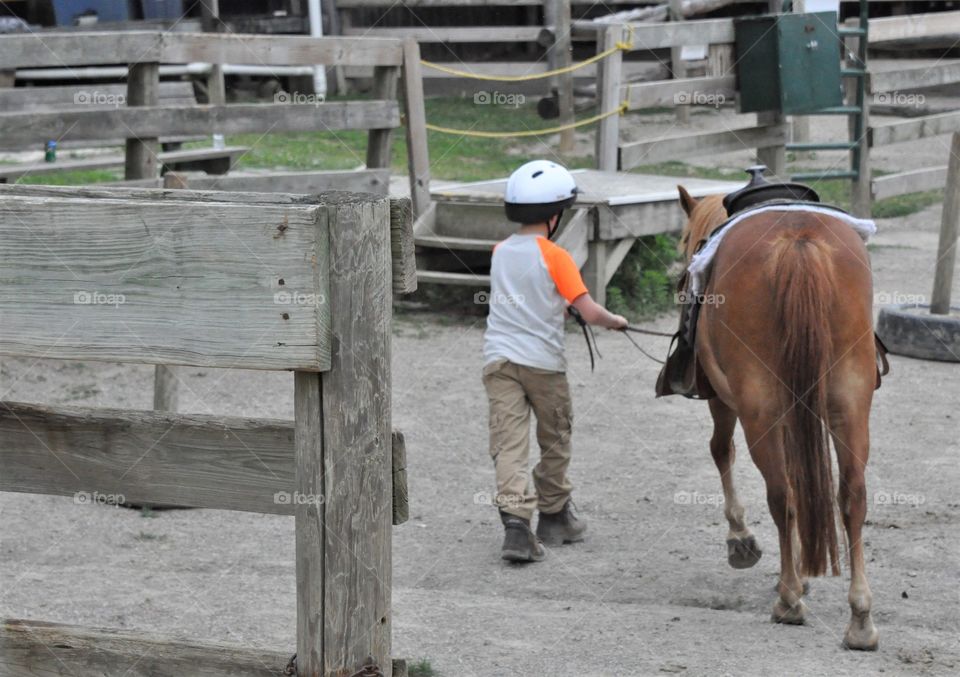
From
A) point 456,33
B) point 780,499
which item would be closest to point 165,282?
point 780,499

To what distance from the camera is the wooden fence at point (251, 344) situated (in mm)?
2285

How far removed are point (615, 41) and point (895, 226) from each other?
4.02m

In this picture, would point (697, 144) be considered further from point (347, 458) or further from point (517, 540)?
point (347, 458)

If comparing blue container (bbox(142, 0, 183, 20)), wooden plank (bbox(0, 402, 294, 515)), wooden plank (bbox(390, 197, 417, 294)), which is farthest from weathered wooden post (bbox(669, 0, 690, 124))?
wooden plank (bbox(0, 402, 294, 515))

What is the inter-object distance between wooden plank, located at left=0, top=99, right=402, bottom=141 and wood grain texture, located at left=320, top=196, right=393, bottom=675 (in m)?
5.50

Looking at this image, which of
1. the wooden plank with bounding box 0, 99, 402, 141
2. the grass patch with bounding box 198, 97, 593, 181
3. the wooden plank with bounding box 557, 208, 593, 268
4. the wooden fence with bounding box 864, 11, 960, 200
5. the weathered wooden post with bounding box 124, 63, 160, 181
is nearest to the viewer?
the wooden plank with bounding box 0, 99, 402, 141

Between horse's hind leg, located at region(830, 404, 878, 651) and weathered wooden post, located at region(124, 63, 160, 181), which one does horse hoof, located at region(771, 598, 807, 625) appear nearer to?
horse's hind leg, located at region(830, 404, 878, 651)

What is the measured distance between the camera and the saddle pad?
4211 mm

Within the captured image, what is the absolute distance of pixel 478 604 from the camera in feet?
14.3

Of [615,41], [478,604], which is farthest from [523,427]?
[615,41]

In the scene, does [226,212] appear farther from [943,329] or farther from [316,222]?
[943,329]

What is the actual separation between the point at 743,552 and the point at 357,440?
9.34ft

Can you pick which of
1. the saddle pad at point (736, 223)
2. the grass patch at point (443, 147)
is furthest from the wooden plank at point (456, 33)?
the saddle pad at point (736, 223)

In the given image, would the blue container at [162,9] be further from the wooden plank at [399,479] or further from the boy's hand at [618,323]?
the wooden plank at [399,479]
